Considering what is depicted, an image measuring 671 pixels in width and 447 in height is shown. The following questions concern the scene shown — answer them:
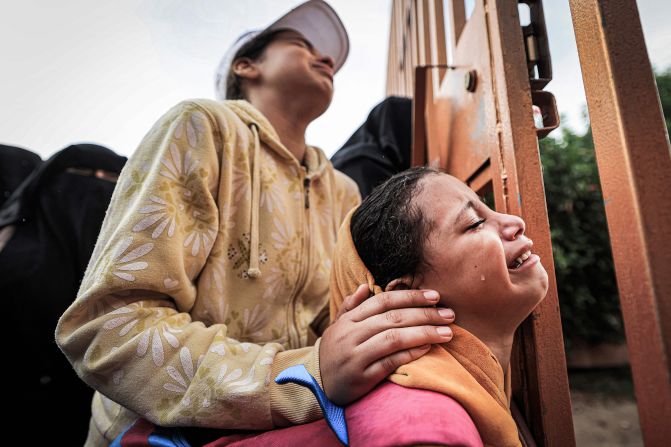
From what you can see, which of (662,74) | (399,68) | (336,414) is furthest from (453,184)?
(662,74)

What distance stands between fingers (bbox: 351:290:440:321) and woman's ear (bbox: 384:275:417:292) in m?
0.08

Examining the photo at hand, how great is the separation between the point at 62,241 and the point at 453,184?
156cm

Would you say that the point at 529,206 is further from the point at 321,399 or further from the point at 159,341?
the point at 159,341

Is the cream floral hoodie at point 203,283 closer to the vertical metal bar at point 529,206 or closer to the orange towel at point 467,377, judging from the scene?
the orange towel at point 467,377

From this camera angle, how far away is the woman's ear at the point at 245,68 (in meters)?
1.42

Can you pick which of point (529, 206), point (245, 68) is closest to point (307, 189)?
point (245, 68)

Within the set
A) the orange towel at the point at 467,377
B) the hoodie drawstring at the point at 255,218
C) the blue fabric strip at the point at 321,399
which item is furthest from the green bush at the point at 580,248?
the blue fabric strip at the point at 321,399

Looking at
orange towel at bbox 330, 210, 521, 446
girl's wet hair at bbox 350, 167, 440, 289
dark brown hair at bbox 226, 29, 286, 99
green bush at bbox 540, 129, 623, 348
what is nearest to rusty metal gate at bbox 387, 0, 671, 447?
orange towel at bbox 330, 210, 521, 446

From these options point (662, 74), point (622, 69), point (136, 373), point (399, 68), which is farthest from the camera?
point (662, 74)

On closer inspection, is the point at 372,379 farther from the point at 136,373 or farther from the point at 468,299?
the point at 136,373

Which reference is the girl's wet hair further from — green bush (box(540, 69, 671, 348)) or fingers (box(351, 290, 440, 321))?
green bush (box(540, 69, 671, 348))

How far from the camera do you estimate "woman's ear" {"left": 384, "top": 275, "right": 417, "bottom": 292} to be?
2.58 feet

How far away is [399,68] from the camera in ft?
11.2

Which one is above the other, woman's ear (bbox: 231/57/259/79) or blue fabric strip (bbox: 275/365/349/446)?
woman's ear (bbox: 231/57/259/79)
